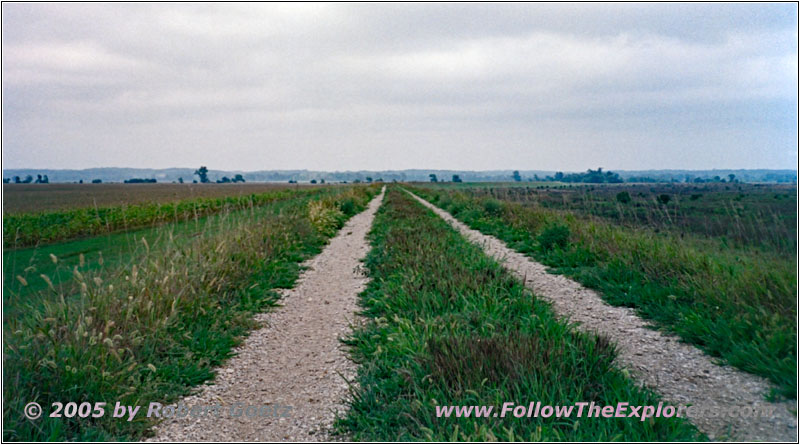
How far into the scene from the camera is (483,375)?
13.1ft

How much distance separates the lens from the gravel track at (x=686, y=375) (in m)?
3.51

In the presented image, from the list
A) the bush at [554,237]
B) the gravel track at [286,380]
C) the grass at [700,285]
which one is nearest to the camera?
the gravel track at [286,380]

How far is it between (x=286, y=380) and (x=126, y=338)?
1.47 m

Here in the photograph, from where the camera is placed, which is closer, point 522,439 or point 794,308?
point 522,439

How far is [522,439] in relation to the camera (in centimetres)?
337

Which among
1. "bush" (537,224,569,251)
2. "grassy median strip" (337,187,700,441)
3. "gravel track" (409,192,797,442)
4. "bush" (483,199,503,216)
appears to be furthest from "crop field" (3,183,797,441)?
"bush" (483,199,503,216)

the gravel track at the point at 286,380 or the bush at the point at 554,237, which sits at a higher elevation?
the bush at the point at 554,237

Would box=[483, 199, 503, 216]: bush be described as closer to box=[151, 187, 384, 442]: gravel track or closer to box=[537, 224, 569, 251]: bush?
box=[537, 224, 569, 251]: bush

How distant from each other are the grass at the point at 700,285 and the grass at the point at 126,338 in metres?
4.68

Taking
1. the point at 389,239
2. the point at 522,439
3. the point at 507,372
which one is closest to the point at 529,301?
the point at 507,372

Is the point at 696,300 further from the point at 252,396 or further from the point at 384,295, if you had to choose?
the point at 252,396

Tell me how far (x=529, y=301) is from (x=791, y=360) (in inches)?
102

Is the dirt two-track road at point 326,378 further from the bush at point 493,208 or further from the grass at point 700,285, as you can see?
the bush at point 493,208

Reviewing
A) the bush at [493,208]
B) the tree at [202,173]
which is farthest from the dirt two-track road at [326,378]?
the tree at [202,173]
